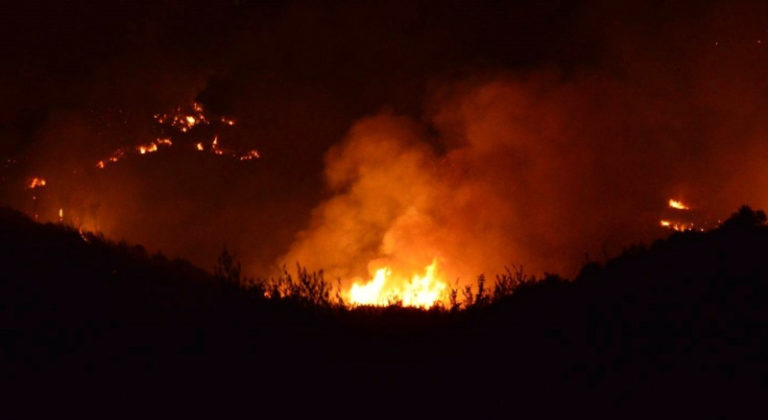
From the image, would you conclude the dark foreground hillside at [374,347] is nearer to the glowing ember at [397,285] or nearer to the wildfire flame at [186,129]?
the glowing ember at [397,285]

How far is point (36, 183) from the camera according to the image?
85.2 ft

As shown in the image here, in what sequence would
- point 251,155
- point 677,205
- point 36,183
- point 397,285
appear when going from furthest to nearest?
point 251,155 → point 36,183 → point 677,205 → point 397,285

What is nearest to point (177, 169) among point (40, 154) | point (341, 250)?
point (40, 154)

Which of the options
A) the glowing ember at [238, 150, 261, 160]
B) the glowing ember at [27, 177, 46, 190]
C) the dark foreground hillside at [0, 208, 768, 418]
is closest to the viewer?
the dark foreground hillside at [0, 208, 768, 418]

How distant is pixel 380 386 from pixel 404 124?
68.5 feet

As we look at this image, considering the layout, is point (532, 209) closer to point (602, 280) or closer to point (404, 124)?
point (404, 124)

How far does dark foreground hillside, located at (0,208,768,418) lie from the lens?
4.15 meters

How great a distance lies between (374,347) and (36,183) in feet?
81.7

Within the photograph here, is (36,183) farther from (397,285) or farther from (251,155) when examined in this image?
(397,285)

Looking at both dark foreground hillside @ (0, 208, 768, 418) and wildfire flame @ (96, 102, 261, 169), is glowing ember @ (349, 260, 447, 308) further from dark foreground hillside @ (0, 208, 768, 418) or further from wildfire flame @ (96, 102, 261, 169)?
dark foreground hillside @ (0, 208, 768, 418)

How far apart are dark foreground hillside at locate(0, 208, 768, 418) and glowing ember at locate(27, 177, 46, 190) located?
2233 cm

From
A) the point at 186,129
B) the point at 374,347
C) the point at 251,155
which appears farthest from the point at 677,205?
the point at 374,347

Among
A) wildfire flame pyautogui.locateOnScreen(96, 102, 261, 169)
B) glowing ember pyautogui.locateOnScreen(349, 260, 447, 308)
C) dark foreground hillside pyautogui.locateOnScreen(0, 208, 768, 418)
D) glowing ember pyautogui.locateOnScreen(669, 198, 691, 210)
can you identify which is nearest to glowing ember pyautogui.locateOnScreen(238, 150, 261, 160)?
wildfire flame pyautogui.locateOnScreen(96, 102, 261, 169)

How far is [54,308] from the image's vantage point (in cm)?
489
